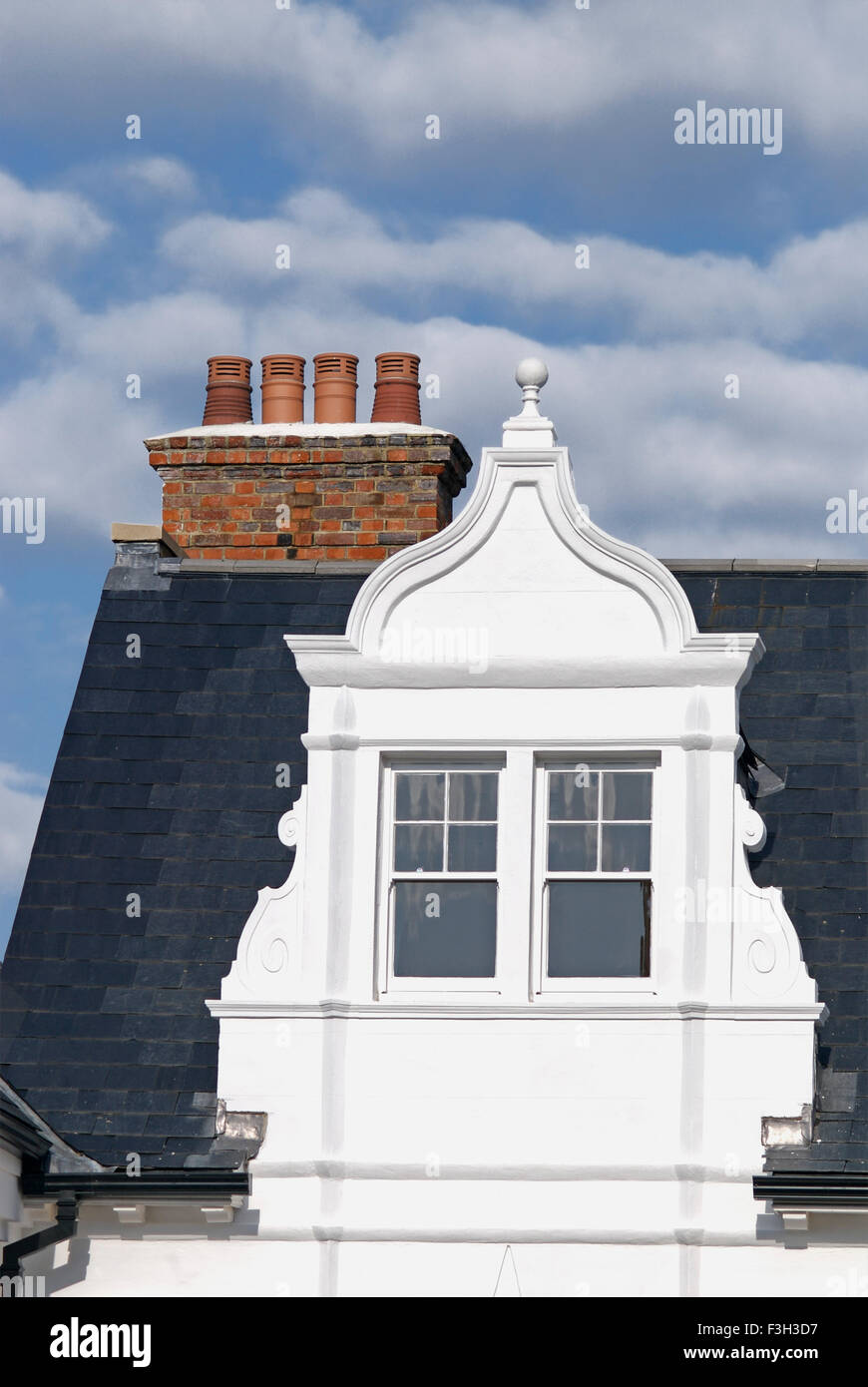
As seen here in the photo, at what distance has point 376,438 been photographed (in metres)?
19.8

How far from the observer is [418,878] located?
15.8 meters

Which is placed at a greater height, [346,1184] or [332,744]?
[332,744]

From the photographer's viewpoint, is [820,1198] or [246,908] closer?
[820,1198]

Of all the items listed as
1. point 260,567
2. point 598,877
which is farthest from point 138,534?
point 598,877

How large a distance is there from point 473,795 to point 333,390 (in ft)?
18.3

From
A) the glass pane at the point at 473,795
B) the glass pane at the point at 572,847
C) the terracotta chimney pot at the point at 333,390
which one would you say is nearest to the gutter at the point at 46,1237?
the glass pane at the point at 473,795

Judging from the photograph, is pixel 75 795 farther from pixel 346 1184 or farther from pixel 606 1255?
pixel 606 1255

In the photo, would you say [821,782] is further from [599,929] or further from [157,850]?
[157,850]

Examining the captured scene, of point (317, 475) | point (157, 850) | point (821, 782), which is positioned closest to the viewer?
point (821, 782)

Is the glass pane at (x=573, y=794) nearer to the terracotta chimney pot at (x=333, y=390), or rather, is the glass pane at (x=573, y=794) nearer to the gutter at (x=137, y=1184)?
the gutter at (x=137, y=1184)

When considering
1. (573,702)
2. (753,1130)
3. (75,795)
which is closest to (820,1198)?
(753,1130)
